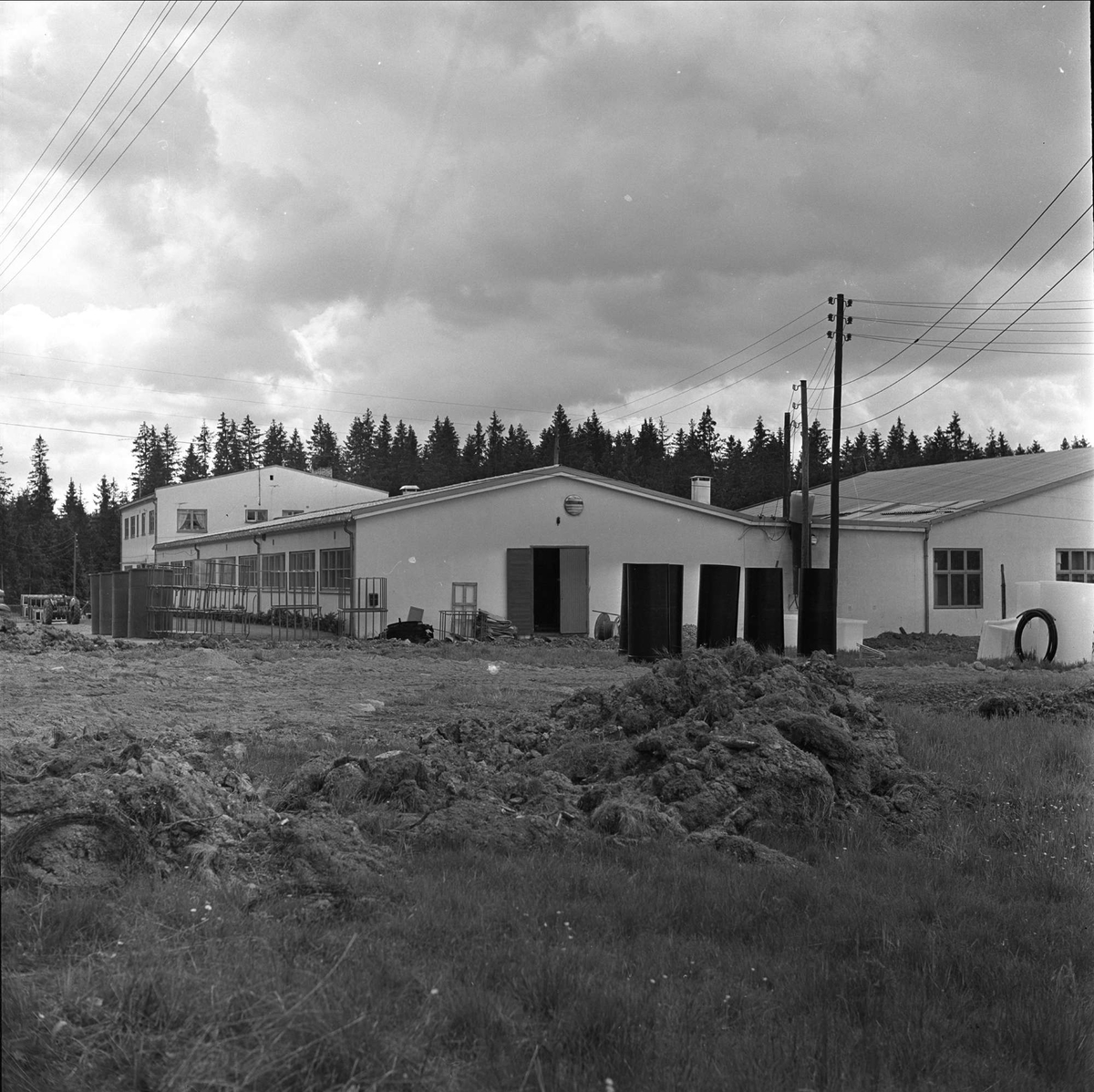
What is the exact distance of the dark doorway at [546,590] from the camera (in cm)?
2994

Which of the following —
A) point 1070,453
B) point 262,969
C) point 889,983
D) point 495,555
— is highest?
point 1070,453

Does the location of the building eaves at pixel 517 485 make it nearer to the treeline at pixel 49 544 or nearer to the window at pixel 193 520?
the window at pixel 193 520

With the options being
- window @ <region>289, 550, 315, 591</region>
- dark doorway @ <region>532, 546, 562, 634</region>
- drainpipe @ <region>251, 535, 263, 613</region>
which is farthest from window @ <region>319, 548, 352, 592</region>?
drainpipe @ <region>251, 535, 263, 613</region>

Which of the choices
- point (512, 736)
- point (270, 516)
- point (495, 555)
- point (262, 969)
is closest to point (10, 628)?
point (495, 555)

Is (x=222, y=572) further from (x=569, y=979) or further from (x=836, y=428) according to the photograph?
(x=569, y=979)

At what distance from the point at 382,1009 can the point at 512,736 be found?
5.86m

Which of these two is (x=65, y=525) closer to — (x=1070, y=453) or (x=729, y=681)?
(x=1070, y=453)

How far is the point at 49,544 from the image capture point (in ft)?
308

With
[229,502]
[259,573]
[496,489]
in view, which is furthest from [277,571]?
[229,502]

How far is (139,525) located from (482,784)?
5755cm

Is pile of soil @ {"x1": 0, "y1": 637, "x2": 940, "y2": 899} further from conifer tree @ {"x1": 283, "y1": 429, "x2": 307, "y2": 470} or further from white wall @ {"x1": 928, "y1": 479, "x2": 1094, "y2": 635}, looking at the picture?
conifer tree @ {"x1": 283, "y1": 429, "x2": 307, "y2": 470}

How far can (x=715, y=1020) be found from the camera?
12.5ft

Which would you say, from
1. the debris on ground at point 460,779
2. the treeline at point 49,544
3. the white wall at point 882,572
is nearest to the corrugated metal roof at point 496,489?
the white wall at point 882,572

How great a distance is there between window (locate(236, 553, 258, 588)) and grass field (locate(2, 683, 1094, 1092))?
32426 mm
